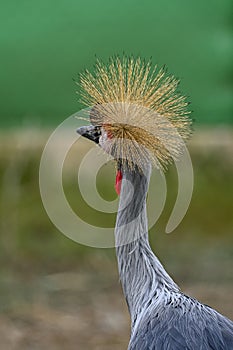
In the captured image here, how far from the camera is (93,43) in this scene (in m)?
2.46

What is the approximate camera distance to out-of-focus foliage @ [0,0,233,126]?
8.02 ft

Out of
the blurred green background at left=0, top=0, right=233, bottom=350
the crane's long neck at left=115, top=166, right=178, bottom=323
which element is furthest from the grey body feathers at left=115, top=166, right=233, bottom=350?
the blurred green background at left=0, top=0, right=233, bottom=350

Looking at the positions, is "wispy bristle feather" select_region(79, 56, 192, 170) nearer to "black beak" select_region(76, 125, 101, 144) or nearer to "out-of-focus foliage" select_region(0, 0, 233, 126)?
"black beak" select_region(76, 125, 101, 144)

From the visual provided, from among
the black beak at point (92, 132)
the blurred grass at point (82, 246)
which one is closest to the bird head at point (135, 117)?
the black beak at point (92, 132)

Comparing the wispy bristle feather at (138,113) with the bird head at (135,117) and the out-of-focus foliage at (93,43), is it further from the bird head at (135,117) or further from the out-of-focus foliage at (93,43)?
the out-of-focus foliage at (93,43)

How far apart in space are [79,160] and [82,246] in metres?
0.31

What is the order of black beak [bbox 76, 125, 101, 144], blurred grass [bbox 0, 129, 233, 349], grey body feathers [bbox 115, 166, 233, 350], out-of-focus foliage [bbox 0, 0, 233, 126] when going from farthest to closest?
blurred grass [bbox 0, 129, 233, 349] → out-of-focus foliage [bbox 0, 0, 233, 126] → black beak [bbox 76, 125, 101, 144] → grey body feathers [bbox 115, 166, 233, 350]

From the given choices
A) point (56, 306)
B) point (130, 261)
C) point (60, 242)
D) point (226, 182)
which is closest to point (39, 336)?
point (56, 306)

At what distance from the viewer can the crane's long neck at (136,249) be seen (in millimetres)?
1639

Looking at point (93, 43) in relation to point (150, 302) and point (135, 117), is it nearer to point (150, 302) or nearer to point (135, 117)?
A: point (135, 117)

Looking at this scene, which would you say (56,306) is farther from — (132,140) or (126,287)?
(132,140)

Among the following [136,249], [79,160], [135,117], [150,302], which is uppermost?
[79,160]

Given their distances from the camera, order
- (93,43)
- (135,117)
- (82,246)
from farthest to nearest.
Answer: (82,246) < (93,43) < (135,117)

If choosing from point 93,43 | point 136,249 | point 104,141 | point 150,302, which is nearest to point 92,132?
point 104,141
